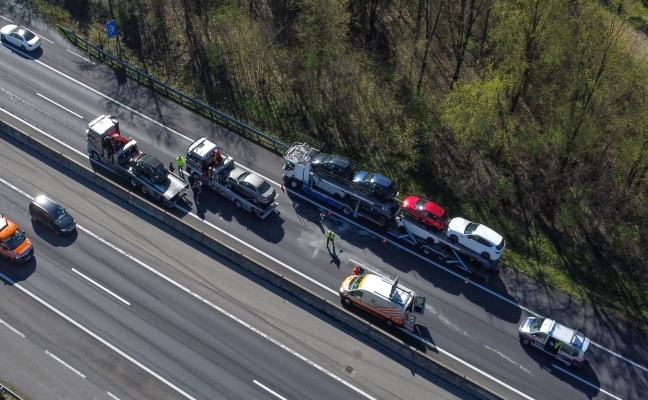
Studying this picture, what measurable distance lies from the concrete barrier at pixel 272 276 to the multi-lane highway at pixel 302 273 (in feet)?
3.71

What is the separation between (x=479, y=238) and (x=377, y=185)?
26.8 feet

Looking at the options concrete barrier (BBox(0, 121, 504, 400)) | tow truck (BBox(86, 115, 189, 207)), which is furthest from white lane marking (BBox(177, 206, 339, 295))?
tow truck (BBox(86, 115, 189, 207))

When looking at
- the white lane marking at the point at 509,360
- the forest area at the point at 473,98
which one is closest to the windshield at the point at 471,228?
the forest area at the point at 473,98

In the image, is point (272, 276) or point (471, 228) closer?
point (272, 276)

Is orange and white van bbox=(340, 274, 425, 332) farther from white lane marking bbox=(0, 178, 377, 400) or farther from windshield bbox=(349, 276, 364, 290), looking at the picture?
white lane marking bbox=(0, 178, 377, 400)

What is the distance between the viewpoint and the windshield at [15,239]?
3806 cm

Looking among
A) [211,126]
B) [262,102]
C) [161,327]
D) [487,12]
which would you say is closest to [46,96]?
[211,126]

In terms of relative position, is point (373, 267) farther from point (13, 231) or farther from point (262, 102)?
point (13, 231)

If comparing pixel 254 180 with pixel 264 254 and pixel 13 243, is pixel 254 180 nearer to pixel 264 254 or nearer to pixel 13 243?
pixel 264 254

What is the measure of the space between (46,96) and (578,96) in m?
43.7

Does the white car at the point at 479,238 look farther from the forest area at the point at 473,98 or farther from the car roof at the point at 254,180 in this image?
the car roof at the point at 254,180

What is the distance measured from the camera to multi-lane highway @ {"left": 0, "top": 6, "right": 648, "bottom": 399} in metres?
37.1

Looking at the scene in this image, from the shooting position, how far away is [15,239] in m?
38.4

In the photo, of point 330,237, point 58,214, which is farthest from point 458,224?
point 58,214
